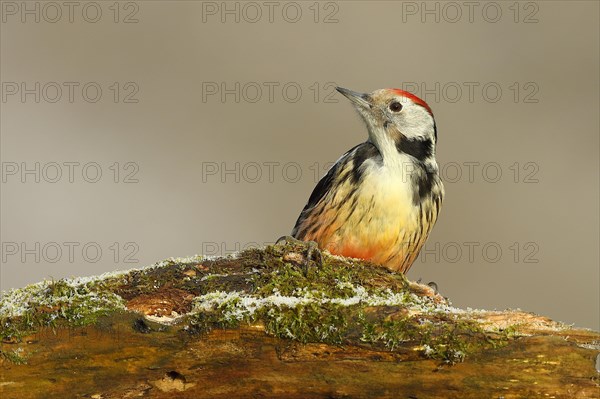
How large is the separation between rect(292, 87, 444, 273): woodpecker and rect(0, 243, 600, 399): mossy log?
135 cm

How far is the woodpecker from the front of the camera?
350cm

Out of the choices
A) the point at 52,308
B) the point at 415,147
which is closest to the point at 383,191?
the point at 415,147

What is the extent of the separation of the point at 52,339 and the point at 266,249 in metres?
0.82

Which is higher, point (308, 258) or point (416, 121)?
point (416, 121)

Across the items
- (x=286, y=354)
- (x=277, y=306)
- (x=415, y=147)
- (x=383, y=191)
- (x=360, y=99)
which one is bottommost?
(x=286, y=354)

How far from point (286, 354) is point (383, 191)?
158 cm

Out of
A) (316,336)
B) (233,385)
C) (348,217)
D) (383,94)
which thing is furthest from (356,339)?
(383,94)

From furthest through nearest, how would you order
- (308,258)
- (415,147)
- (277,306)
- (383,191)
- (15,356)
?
1. (415,147)
2. (383,191)
3. (308,258)
4. (277,306)
5. (15,356)

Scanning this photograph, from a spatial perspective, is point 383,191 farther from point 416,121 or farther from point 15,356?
point 15,356

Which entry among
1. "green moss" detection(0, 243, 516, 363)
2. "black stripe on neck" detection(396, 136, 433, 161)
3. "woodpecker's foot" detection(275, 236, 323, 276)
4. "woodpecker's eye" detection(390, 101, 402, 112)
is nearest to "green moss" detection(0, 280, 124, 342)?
"green moss" detection(0, 243, 516, 363)

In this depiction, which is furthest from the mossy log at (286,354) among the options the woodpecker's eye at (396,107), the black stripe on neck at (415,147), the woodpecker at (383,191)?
the woodpecker's eye at (396,107)

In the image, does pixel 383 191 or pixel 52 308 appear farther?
pixel 383 191

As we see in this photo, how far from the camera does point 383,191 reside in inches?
138

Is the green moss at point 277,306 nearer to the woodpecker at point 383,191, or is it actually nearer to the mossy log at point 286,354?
the mossy log at point 286,354
